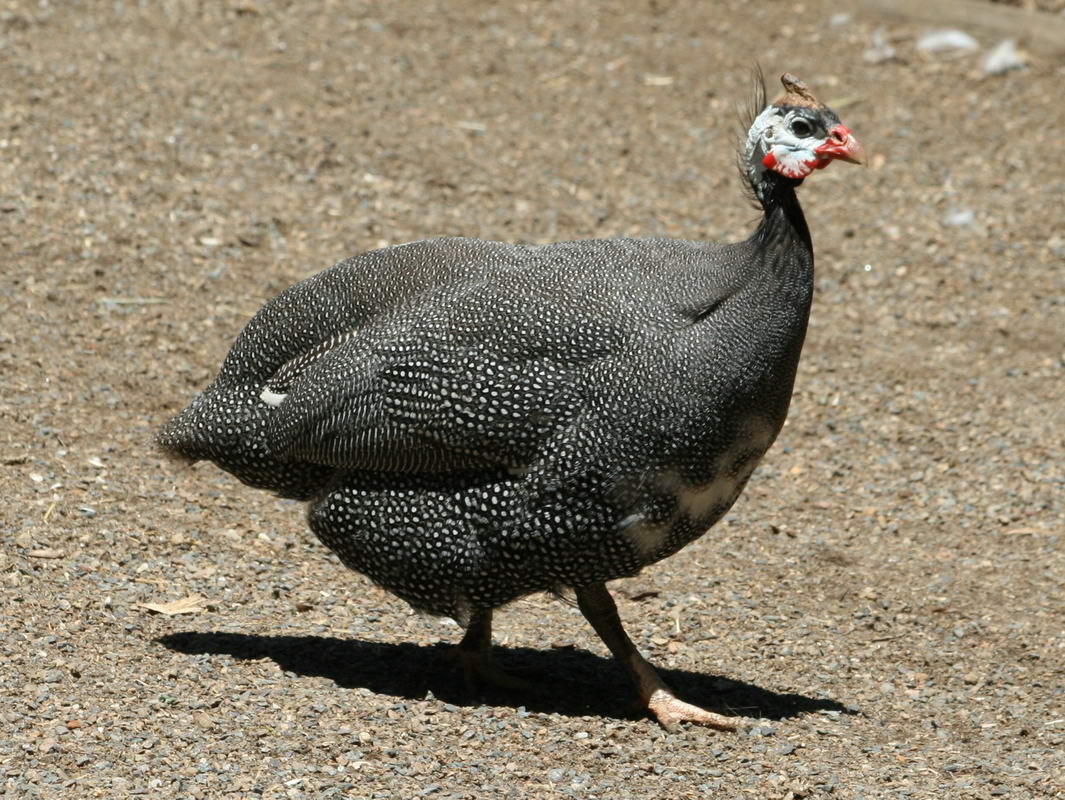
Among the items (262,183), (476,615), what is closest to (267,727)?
(476,615)

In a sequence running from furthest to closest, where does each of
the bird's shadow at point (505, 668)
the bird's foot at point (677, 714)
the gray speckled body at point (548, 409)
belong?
the bird's shadow at point (505, 668), the bird's foot at point (677, 714), the gray speckled body at point (548, 409)

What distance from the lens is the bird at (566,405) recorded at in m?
4.23

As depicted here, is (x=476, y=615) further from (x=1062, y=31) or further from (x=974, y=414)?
(x=1062, y=31)

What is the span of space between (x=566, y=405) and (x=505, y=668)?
1165 millimetres

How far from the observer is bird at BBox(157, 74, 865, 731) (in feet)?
13.9

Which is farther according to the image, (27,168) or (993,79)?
(993,79)

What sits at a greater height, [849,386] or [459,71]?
[459,71]

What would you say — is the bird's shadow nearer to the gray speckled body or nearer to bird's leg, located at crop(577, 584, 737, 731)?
bird's leg, located at crop(577, 584, 737, 731)

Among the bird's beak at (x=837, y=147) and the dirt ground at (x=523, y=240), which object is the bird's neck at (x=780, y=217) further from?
the dirt ground at (x=523, y=240)

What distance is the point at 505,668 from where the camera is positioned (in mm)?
4996

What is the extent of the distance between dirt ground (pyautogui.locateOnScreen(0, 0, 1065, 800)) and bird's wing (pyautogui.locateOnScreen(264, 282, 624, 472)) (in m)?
0.78

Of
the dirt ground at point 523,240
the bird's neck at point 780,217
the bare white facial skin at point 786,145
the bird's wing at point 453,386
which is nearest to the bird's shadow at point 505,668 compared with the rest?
the dirt ground at point 523,240

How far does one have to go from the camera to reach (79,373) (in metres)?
6.26

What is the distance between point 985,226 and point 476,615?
4812mm
